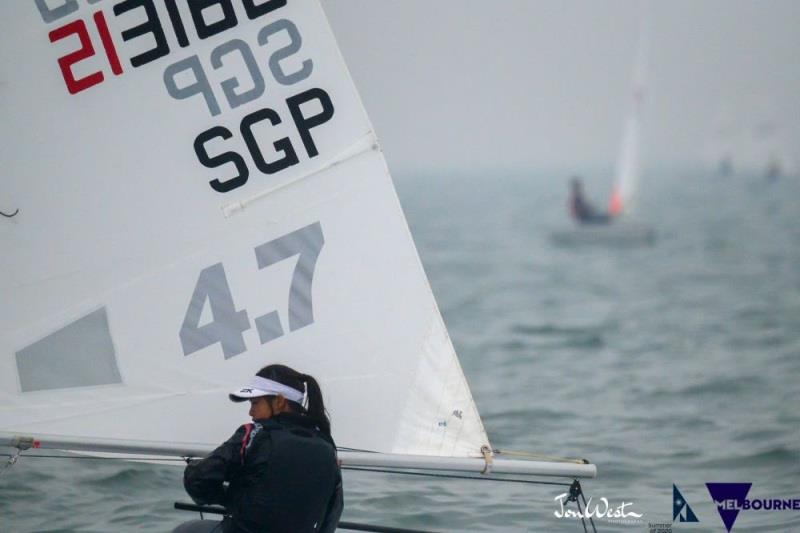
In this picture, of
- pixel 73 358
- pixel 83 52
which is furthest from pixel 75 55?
pixel 73 358

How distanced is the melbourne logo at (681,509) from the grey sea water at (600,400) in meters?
0.05

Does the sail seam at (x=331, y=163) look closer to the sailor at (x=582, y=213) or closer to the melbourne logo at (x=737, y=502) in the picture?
the melbourne logo at (x=737, y=502)

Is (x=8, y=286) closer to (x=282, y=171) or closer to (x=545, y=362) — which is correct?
(x=282, y=171)

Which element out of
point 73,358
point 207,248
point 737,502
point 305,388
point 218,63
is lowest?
point 737,502

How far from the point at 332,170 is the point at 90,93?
91cm

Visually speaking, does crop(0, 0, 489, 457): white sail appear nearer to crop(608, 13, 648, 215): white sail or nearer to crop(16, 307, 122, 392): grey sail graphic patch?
crop(16, 307, 122, 392): grey sail graphic patch

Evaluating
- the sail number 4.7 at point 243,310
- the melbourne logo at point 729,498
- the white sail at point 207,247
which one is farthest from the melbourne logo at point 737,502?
the sail number 4.7 at point 243,310

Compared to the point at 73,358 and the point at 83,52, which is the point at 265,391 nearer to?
the point at 73,358

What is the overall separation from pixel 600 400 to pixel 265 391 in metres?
7.40

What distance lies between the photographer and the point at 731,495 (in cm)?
695

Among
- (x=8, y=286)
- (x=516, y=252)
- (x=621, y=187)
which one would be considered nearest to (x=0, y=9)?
(x=8, y=286)

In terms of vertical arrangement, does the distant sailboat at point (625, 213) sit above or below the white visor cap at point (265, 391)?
above

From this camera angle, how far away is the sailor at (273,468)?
3.80m

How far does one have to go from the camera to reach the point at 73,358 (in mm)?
4512
